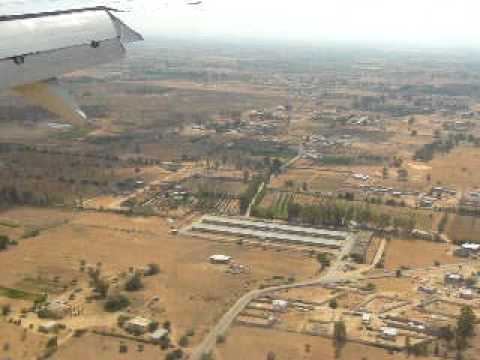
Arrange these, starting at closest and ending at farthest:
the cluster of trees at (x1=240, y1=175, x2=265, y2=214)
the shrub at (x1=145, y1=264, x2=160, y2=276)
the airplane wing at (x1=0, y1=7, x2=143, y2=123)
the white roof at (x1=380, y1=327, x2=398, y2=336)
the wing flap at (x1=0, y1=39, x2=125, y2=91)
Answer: the wing flap at (x1=0, y1=39, x2=125, y2=91)
the airplane wing at (x1=0, y1=7, x2=143, y2=123)
the white roof at (x1=380, y1=327, x2=398, y2=336)
the shrub at (x1=145, y1=264, x2=160, y2=276)
the cluster of trees at (x1=240, y1=175, x2=265, y2=214)

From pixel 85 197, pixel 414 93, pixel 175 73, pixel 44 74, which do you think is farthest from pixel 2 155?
pixel 175 73

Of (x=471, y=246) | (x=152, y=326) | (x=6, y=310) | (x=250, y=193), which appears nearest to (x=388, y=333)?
(x=152, y=326)

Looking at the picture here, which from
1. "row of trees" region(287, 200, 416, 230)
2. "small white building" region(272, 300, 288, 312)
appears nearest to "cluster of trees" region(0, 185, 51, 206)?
"row of trees" region(287, 200, 416, 230)

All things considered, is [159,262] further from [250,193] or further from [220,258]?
[250,193]

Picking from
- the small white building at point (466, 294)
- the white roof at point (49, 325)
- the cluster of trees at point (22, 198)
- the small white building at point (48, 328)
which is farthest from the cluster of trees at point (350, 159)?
the small white building at point (48, 328)

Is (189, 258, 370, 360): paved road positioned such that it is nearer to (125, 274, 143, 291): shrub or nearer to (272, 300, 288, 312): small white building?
(272, 300, 288, 312): small white building

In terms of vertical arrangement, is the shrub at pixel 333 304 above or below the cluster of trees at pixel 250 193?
below

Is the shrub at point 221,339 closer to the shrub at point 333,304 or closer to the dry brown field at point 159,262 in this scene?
the dry brown field at point 159,262

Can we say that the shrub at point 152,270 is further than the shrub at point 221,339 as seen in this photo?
Yes
